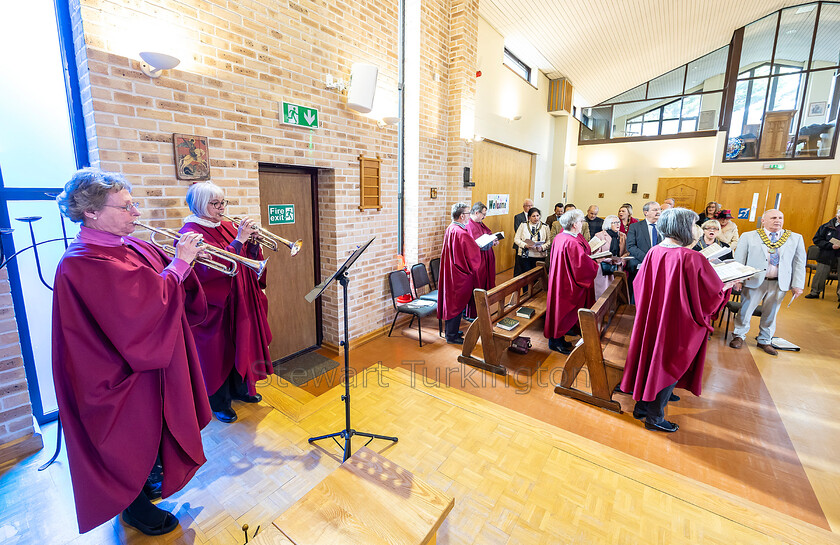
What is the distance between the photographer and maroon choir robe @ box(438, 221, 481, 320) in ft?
14.0

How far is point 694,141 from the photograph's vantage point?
10.1 m

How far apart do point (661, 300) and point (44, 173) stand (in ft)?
14.2

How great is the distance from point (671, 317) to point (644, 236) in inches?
108

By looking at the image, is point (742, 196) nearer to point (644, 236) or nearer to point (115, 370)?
point (644, 236)

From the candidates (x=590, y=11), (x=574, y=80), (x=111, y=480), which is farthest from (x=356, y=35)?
(x=574, y=80)

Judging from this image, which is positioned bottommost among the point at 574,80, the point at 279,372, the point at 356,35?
the point at 279,372

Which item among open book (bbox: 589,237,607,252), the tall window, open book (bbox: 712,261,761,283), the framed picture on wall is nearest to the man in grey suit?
open book (bbox: 712,261,761,283)

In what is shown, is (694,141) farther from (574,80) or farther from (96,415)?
(96,415)

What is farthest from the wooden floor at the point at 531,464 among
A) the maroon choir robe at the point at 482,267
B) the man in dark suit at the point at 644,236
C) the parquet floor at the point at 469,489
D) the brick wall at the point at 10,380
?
the man in dark suit at the point at 644,236

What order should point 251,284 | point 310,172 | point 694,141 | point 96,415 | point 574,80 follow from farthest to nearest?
point 694,141, point 574,80, point 310,172, point 251,284, point 96,415

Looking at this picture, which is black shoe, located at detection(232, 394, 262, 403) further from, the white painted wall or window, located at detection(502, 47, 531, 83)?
window, located at detection(502, 47, 531, 83)

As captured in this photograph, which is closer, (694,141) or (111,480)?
(111,480)

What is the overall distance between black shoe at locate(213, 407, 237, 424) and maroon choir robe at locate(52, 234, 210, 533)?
0.99m

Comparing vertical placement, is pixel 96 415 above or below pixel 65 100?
below
